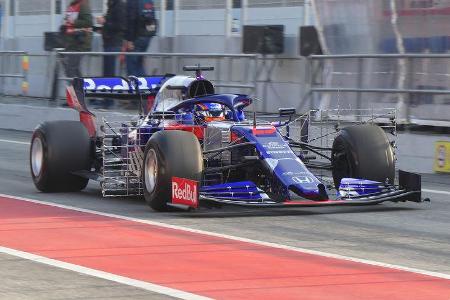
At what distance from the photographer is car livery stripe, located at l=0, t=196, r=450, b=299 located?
7.75 meters

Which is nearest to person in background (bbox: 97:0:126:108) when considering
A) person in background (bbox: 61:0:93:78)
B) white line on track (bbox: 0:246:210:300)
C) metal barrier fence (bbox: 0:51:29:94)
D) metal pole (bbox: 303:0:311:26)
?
person in background (bbox: 61:0:93:78)

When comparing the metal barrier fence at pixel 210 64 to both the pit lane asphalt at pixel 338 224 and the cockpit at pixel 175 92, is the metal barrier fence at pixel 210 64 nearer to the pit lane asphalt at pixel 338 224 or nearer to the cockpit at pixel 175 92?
the pit lane asphalt at pixel 338 224

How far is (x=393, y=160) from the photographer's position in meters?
12.3

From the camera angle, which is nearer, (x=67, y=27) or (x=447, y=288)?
(x=447, y=288)

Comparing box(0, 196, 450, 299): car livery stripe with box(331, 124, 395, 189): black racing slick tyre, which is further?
box(331, 124, 395, 189): black racing slick tyre

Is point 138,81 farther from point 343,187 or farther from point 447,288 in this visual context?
point 447,288

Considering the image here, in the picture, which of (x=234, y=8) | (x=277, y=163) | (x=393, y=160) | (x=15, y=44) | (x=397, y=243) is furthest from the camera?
(x=15, y=44)

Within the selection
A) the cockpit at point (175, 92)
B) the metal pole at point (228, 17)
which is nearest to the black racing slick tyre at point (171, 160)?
the cockpit at point (175, 92)

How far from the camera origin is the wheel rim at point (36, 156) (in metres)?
13.6

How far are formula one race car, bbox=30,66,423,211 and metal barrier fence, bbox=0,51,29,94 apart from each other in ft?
35.4

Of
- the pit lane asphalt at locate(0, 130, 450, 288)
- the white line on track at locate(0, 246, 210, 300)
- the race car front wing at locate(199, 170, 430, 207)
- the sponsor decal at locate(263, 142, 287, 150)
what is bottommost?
the pit lane asphalt at locate(0, 130, 450, 288)

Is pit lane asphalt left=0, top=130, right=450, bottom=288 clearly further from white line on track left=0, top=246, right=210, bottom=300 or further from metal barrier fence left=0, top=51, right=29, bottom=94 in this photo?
metal barrier fence left=0, top=51, right=29, bottom=94

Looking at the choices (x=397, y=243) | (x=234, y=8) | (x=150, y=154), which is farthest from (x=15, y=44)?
(x=397, y=243)

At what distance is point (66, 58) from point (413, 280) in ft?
53.9
